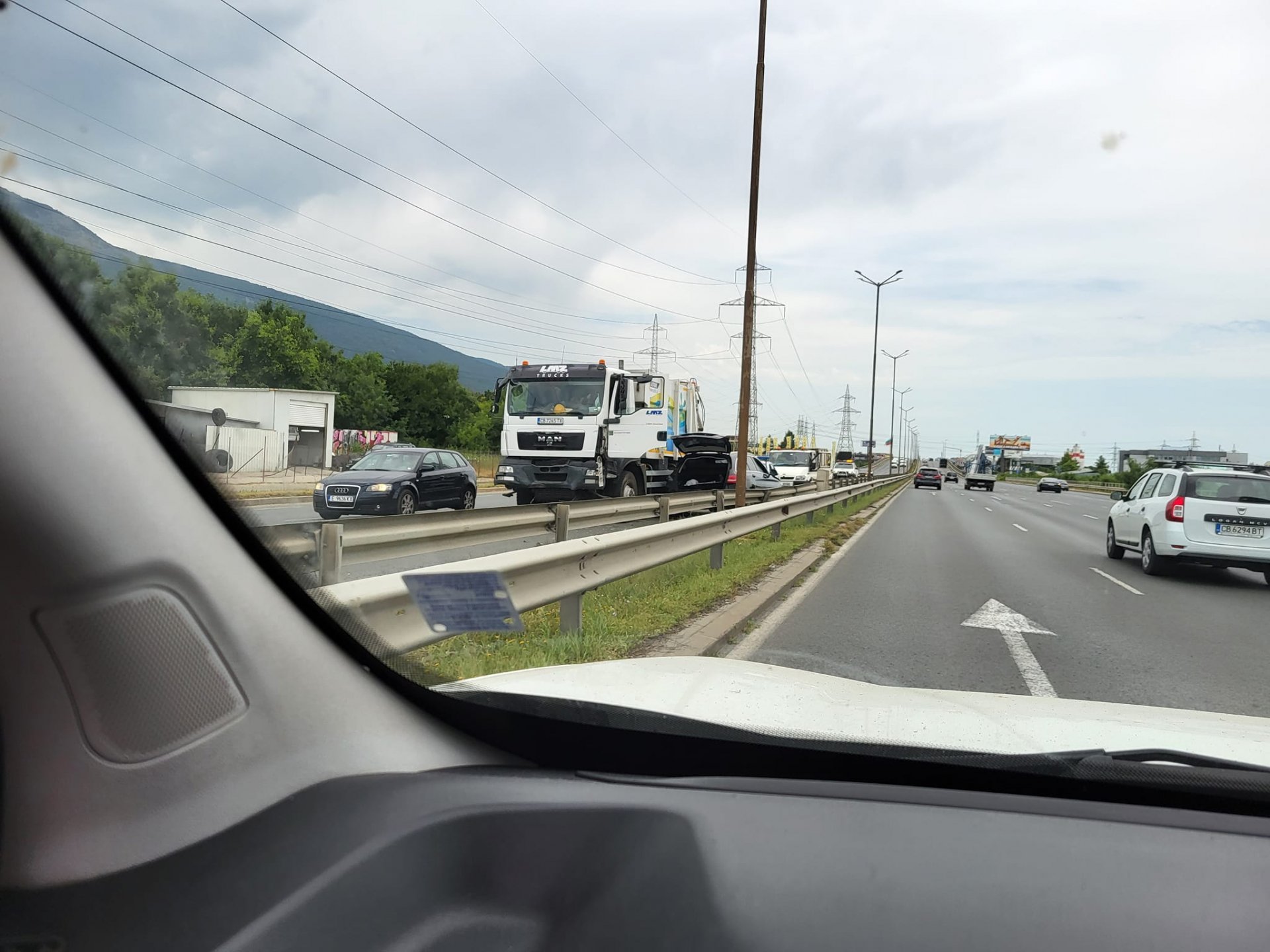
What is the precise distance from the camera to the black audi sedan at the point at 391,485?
3.60 meters

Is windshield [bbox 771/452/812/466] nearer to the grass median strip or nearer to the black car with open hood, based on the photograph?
the black car with open hood

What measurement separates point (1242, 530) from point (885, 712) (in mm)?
10639

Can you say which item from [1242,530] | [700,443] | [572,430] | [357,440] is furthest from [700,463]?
[357,440]

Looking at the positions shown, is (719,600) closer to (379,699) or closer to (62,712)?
(379,699)

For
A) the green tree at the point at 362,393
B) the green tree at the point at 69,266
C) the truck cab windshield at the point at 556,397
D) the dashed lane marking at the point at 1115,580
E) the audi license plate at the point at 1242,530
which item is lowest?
the dashed lane marking at the point at 1115,580

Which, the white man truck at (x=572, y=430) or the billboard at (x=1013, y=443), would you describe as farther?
the billboard at (x=1013, y=443)

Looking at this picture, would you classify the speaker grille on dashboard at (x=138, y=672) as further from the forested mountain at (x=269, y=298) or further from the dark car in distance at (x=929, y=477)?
the dark car in distance at (x=929, y=477)

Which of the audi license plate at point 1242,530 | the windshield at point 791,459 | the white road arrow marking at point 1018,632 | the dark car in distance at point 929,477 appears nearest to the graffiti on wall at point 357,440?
the white road arrow marking at point 1018,632

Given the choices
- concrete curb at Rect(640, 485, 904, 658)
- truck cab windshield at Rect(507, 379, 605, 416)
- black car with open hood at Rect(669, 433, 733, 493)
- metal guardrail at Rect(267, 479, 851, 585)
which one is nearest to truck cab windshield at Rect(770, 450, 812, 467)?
black car with open hood at Rect(669, 433, 733, 493)

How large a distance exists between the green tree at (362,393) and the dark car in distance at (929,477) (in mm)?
57992

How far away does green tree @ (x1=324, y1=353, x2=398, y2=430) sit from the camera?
2.83m

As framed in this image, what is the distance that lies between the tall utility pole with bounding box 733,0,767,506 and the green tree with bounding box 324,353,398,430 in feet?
45.2

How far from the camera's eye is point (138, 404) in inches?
68.0

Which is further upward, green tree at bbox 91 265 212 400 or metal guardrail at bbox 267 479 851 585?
green tree at bbox 91 265 212 400
